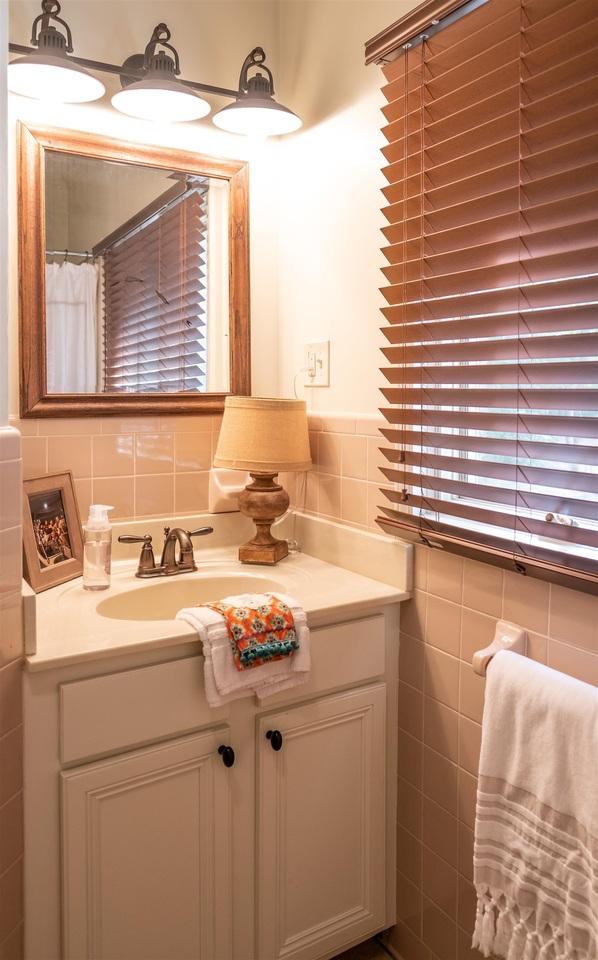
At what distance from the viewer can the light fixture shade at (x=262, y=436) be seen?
1.70 metres

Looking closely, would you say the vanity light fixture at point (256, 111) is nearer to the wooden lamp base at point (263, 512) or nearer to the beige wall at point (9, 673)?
the beige wall at point (9, 673)

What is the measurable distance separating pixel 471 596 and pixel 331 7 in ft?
4.82

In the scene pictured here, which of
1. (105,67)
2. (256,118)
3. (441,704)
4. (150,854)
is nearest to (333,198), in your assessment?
(256,118)

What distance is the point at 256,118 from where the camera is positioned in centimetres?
177

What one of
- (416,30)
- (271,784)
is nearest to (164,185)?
(416,30)

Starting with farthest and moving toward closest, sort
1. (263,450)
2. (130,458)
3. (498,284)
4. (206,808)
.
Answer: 1. (130,458)
2. (263,450)
3. (206,808)
4. (498,284)

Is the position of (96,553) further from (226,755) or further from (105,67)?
(105,67)

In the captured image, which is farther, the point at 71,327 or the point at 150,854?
the point at 71,327

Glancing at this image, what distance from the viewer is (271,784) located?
1403 mm

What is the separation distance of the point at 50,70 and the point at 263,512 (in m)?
1.10

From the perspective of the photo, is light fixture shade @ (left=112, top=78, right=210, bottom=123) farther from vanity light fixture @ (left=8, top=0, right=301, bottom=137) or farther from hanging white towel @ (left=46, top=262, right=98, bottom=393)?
hanging white towel @ (left=46, top=262, right=98, bottom=393)

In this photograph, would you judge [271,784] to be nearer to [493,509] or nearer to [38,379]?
[493,509]

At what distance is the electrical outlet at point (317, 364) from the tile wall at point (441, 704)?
0.18m

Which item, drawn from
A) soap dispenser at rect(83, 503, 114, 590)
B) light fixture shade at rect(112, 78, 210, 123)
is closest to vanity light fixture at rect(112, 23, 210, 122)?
light fixture shade at rect(112, 78, 210, 123)
